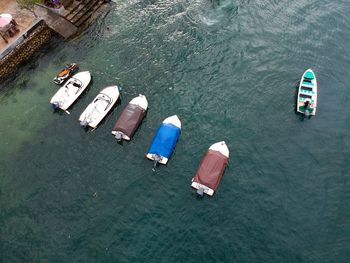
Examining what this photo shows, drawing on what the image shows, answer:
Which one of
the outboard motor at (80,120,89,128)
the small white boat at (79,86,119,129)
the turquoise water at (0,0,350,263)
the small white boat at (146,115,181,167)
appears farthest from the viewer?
the small white boat at (79,86,119,129)

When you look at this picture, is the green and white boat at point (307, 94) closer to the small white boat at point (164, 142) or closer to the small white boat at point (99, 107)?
the small white boat at point (164, 142)

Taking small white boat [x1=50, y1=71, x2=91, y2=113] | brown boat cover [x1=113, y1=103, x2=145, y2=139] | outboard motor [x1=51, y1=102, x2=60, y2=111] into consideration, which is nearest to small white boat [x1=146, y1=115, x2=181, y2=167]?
brown boat cover [x1=113, y1=103, x2=145, y2=139]

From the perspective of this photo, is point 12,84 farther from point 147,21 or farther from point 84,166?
point 147,21

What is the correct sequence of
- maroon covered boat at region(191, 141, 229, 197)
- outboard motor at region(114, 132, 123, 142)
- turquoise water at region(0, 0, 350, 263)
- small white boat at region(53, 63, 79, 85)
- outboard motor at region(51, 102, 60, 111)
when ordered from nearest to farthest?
turquoise water at region(0, 0, 350, 263), maroon covered boat at region(191, 141, 229, 197), outboard motor at region(114, 132, 123, 142), outboard motor at region(51, 102, 60, 111), small white boat at region(53, 63, 79, 85)

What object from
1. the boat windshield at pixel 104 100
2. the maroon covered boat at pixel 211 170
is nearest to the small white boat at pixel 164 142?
the maroon covered boat at pixel 211 170

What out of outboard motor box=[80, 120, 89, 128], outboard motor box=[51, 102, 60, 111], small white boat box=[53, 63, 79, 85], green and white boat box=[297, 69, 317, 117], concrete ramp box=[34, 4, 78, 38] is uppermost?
green and white boat box=[297, 69, 317, 117]

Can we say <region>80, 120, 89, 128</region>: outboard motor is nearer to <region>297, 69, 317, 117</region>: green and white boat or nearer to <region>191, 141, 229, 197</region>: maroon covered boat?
<region>191, 141, 229, 197</region>: maroon covered boat

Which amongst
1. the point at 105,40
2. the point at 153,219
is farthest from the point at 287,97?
the point at 105,40
